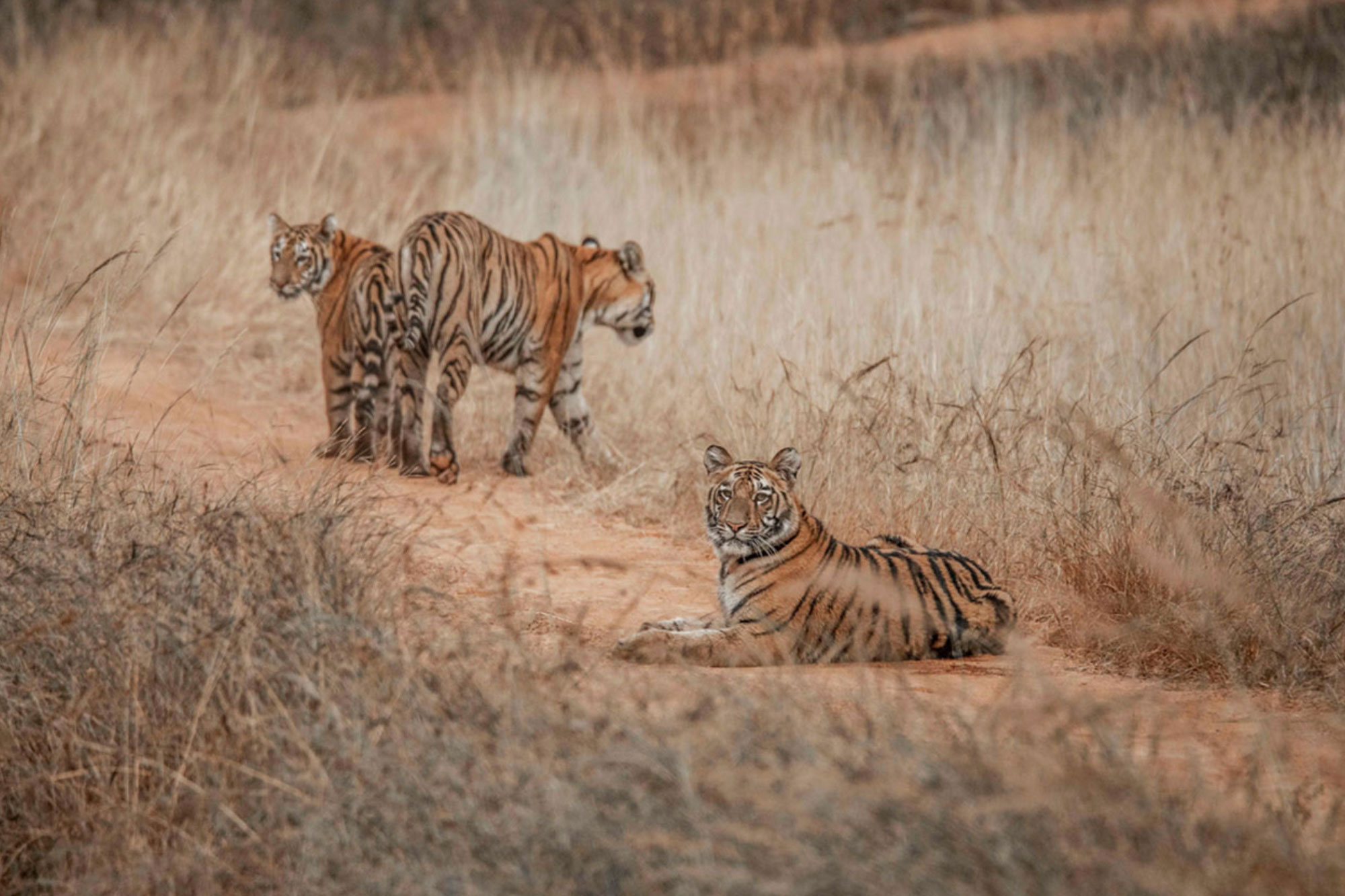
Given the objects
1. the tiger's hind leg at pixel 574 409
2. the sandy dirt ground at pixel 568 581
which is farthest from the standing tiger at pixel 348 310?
the tiger's hind leg at pixel 574 409

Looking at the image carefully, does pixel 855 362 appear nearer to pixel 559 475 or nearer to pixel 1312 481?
pixel 559 475

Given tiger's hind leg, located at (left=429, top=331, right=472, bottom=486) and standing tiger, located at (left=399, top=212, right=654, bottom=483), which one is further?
standing tiger, located at (left=399, top=212, right=654, bottom=483)

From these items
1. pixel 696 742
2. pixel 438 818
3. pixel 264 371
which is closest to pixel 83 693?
pixel 438 818

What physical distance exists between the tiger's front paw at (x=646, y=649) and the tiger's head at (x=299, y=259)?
3858 mm

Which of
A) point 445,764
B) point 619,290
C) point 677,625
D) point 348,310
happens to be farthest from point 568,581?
point 619,290

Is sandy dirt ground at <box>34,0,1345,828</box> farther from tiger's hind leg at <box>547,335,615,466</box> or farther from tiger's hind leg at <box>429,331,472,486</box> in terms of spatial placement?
tiger's hind leg at <box>547,335,615,466</box>

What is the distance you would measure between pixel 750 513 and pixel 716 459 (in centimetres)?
33

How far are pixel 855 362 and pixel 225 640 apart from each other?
4212mm

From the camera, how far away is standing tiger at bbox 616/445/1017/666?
14.7 ft

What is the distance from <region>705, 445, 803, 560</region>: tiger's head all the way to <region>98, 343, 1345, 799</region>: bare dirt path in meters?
0.32

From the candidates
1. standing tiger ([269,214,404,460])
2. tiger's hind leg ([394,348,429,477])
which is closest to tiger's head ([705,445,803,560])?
tiger's hind leg ([394,348,429,477])

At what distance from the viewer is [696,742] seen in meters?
2.77

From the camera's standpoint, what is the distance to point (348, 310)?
7566 mm

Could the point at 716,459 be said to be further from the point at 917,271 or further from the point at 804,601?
the point at 917,271
